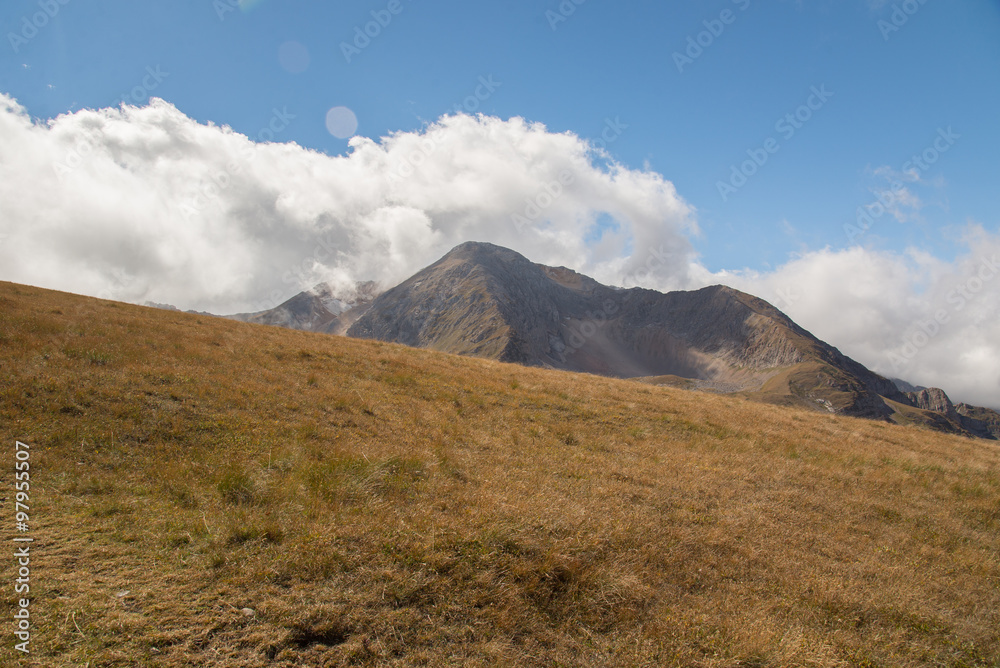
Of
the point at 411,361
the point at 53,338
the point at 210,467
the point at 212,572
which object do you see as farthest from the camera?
the point at 411,361

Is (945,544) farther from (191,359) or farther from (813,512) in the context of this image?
(191,359)

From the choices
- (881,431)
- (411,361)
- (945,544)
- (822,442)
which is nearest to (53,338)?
(411,361)

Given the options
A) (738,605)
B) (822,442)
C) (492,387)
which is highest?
(492,387)

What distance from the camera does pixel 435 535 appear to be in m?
6.41

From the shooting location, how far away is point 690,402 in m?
21.3

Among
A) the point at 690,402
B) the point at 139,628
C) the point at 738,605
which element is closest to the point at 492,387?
the point at 690,402

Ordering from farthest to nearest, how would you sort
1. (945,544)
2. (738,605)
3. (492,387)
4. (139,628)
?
(492,387) → (945,544) → (738,605) → (139,628)

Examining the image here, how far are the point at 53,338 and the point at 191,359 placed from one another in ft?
13.2

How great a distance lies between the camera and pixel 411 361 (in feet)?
69.1

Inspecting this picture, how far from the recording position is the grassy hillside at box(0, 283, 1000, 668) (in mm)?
4805

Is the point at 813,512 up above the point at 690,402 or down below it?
below

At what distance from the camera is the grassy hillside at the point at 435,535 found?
15.8 feet

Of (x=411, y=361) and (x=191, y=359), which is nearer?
(x=191, y=359)

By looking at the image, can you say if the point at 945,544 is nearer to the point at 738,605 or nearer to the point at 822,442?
the point at 738,605
